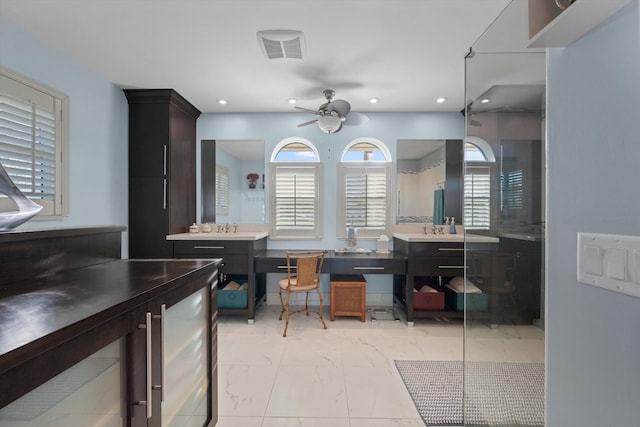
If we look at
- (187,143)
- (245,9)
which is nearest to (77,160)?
(187,143)

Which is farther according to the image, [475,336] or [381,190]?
[381,190]

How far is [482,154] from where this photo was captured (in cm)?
168

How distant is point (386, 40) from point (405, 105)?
1.45 meters

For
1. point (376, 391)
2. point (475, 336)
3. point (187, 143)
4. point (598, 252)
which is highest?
point (187, 143)

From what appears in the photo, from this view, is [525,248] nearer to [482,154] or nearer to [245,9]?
[482,154]

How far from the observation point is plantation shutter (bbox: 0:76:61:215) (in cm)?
208

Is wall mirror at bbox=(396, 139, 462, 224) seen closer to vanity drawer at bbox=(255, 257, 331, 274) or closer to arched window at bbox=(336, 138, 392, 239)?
arched window at bbox=(336, 138, 392, 239)

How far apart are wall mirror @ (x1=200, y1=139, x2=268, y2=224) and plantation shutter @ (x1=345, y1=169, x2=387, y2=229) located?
1150 mm

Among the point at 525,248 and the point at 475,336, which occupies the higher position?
the point at 525,248

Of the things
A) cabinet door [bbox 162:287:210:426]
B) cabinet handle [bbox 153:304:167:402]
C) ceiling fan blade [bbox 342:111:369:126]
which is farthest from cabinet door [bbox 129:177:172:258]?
cabinet handle [bbox 153:304:167:402]

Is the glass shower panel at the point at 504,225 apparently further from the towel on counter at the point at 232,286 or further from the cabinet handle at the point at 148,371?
the towel on counter at the point at 232,286

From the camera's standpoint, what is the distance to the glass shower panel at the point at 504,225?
1.25 m

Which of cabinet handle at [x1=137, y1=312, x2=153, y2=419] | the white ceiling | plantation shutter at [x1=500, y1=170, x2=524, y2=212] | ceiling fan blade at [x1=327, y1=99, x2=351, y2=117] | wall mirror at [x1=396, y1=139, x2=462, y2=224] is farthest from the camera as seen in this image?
wall mirror at [x1=396, y1=139, x2=462, y2=224]

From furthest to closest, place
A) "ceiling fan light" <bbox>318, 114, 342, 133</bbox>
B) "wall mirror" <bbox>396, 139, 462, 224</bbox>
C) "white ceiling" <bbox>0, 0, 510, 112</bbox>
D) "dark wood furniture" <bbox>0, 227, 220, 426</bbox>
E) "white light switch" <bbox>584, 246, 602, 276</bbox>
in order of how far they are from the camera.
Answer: "wall mirror" <bbox>396, 139, 462, 224</bbox> < "ceiling fan light" <bbox>318, 114, 342, 133</bbox> < "white ceiling" <bbox>0, 0, 510, 112</bbox> < "white light switch" <bbox>584, 246, 602, 276</bbox> < "dark wood furniture" <bbox>0, 227, 220, 426</bbox>
